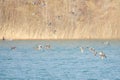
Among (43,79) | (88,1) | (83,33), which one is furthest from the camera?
(88,1)

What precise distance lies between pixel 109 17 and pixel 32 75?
9227 centimetres

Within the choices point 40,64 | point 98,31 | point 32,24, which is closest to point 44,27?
point 32,24

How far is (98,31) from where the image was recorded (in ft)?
441

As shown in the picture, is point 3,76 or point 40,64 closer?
point 3,76

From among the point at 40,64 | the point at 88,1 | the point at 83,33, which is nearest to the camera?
the point at 40,64

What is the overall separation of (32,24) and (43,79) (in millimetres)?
90345

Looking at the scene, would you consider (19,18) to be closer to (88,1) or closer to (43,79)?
(88,1)

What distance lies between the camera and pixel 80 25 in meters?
136

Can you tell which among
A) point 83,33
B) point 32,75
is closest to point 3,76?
point 32,75

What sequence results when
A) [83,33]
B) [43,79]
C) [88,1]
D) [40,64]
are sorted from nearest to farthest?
[43,79] < [40,64] < [83,33] < [88,1]

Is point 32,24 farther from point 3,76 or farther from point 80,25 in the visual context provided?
point 3,76

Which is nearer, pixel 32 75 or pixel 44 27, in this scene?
pixel 32 75

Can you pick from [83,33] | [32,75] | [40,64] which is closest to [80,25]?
[83,33]

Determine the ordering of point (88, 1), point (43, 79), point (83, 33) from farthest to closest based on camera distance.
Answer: point (88, 1) → point (83, 33) → point (43, 79)
